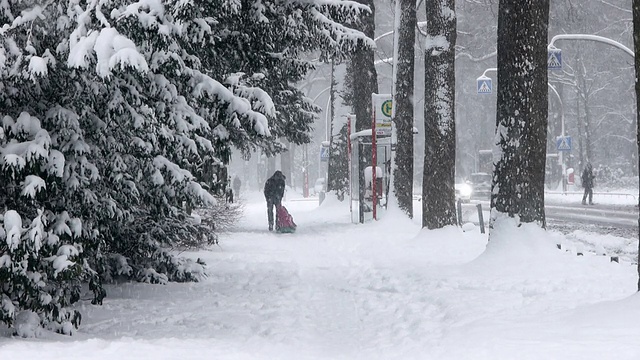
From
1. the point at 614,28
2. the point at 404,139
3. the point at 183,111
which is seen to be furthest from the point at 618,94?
the point at 183,111

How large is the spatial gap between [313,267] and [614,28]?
4658 centimetres

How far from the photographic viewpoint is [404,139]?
63.8 ft

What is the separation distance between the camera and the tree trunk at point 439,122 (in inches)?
614

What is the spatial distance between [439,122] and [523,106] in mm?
5095

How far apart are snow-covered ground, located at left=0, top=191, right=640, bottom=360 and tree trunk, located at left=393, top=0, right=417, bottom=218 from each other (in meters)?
5.26

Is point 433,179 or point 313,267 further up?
point 433,179

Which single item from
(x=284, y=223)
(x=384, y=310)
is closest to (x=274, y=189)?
(x=284, y=223)

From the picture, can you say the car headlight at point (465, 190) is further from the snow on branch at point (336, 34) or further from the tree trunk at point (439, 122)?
the snow on branch at point (336, 34)

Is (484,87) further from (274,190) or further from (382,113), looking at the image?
(274,190)

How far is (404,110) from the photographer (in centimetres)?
1972

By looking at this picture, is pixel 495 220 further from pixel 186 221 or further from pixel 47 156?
pixel 47 156

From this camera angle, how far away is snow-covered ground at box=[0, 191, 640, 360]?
6.38m

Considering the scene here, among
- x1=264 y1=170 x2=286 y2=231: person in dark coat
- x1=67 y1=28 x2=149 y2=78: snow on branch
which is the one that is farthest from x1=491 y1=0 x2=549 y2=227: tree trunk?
x1=264 y1=170 x2=286 y2=231: person in dark coat

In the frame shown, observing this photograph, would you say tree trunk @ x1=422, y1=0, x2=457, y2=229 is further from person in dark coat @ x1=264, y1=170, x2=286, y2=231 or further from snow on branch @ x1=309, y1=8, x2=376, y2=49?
person in dark coat @ x1=264, y1=170, x2=286, y2=231
